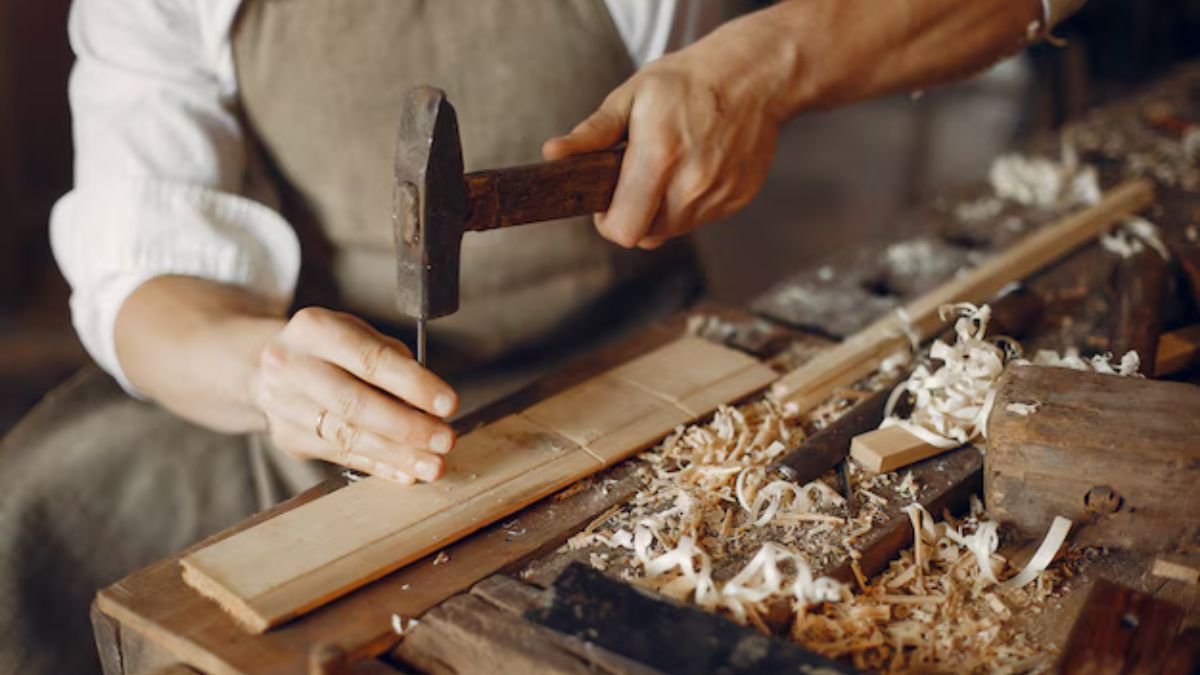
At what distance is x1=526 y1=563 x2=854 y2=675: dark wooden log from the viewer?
35.2 inches

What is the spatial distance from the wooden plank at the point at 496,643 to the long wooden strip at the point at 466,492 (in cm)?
9

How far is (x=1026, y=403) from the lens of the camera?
1.11 meters

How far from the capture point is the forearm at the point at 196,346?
1.39 m

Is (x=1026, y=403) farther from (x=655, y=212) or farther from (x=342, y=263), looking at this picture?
(x=342, y=263)

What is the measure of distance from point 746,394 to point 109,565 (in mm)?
999

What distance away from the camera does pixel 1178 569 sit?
3.55ft

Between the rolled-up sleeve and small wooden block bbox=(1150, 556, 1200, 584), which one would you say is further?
the rolled-up sleeve

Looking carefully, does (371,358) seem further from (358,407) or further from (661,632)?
(661,632)

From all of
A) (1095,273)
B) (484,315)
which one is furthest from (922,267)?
(484,315)

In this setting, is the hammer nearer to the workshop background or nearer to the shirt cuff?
the shirt cuff

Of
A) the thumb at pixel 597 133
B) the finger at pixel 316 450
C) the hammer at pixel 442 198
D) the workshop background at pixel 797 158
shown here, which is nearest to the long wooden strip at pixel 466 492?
the finger at pixel 316 450

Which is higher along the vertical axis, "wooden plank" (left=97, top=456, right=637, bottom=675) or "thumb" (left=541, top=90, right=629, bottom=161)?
"thumb" (left=541, top=90, right=629, bottom=161)

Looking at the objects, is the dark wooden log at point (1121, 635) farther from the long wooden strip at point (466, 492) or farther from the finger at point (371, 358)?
the finger at point (371, 358)

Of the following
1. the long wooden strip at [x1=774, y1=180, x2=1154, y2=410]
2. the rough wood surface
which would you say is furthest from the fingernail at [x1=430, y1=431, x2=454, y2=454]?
the rough wood surface
